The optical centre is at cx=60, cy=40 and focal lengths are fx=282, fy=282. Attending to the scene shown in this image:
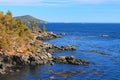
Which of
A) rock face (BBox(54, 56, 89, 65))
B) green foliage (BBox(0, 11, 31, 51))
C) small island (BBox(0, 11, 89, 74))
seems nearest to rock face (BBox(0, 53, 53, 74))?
small island (BBox(0, 11, 89, 74))

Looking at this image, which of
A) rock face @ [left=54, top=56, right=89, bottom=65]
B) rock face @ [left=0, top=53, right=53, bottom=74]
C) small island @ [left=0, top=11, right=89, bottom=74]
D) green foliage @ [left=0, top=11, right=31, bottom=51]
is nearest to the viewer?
rock face @ [left=0, top=53, right=53, bottom=74]

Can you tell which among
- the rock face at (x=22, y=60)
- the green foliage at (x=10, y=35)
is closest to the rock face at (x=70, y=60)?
the rock face at (x=22, y=60)

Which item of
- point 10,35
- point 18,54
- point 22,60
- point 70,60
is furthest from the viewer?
point 10,35

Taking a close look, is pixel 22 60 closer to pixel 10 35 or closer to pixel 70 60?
pixel 70 60

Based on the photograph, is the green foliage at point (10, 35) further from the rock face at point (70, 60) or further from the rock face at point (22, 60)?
the rock face at point (70, 60)

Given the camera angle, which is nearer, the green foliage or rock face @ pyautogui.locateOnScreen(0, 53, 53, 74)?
rock face @ pyautogui.locateOnScreen(0, 53, 53, 74)

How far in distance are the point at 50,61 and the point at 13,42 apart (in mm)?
21502

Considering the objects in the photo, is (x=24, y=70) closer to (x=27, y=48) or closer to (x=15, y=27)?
(x=27, y=48)

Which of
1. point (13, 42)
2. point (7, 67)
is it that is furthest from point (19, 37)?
point (7, 67)

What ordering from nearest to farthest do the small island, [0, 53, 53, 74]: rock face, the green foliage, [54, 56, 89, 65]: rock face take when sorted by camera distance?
[0, 53, 53, 74]: rock face, the small island, the green foliage, [54, 56, 89, 65]: rock face

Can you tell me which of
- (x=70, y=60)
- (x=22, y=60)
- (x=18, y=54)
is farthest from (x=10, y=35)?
(x=70, y=60)

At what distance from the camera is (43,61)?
124688mm

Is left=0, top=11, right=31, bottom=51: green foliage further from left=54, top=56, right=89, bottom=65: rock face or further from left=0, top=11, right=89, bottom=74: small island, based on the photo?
left=54, top=56, right=89, bottom=65: rock face

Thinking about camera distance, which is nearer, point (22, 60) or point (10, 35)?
point (22, 60)
